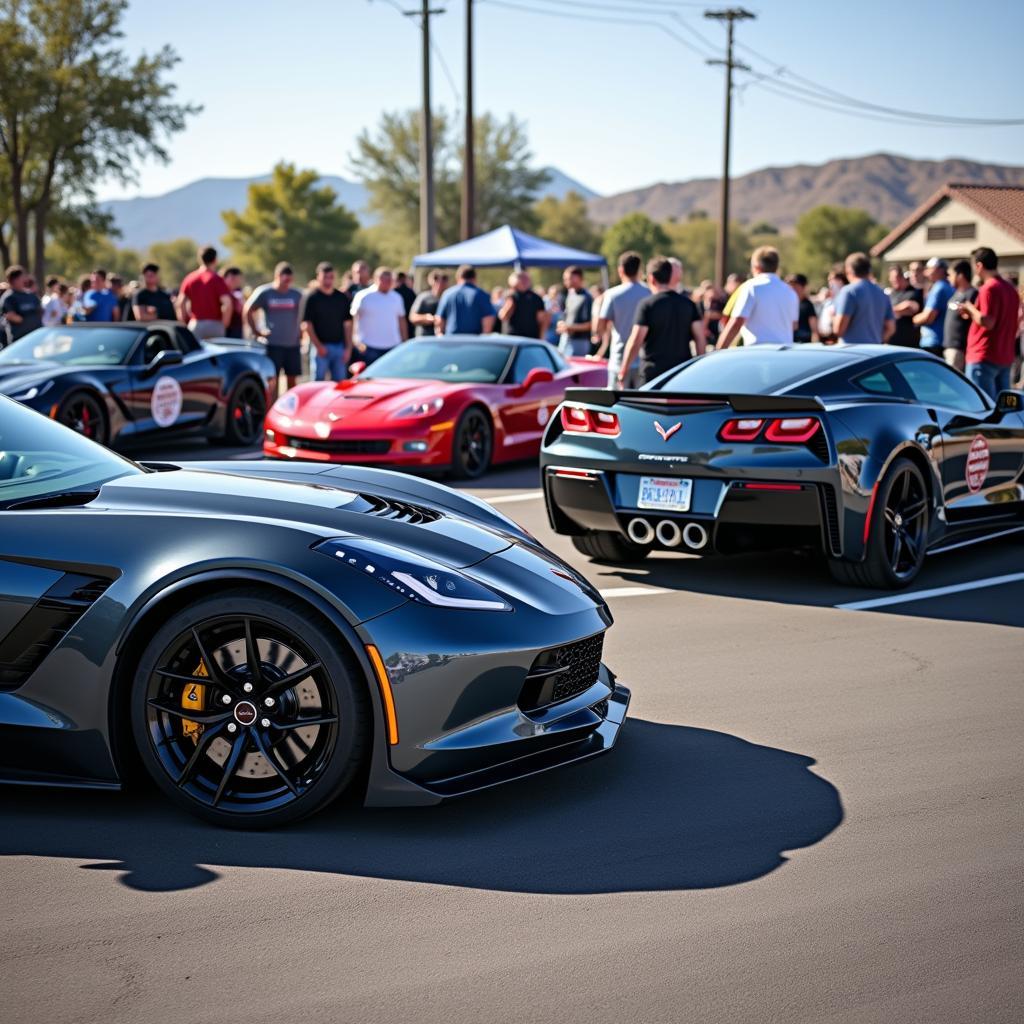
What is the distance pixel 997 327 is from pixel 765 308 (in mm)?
2627

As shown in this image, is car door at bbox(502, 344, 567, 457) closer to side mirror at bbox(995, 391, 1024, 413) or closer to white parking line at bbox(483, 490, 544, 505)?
white parking line at bbox(483, 490, 544, 505)

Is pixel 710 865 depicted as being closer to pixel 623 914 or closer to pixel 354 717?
pixel 623 914

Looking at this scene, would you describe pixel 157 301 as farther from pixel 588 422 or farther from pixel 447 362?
pixel 588 422

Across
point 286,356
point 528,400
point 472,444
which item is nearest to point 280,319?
point 286,356

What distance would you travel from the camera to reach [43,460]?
4.57m

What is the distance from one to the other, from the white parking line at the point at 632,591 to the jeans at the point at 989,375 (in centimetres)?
657

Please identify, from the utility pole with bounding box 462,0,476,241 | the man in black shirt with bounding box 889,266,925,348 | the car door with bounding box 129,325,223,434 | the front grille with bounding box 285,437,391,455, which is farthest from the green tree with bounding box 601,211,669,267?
the front grille with bounding box 285,437,391,455

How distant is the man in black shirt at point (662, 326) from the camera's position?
10969 millimetres

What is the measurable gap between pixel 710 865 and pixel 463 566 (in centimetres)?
111

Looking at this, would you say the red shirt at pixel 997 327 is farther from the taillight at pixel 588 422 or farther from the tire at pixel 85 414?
the tire at pixel 85 414

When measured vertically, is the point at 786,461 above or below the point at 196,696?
above

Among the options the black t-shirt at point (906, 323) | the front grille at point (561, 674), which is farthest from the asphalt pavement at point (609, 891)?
the black t-shirt at point (906, 323)

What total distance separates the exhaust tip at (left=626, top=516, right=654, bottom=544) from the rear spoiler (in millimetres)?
625

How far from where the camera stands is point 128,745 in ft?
12.9
